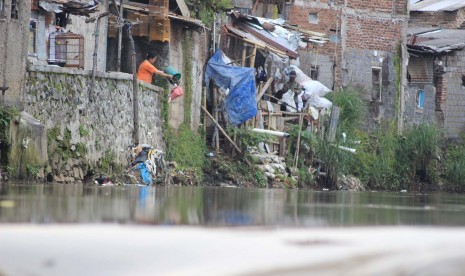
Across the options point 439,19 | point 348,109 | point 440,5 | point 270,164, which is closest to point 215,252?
point 270,164

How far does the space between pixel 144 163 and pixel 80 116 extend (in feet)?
7.43

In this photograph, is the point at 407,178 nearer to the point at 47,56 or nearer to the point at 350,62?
the point at 350,62

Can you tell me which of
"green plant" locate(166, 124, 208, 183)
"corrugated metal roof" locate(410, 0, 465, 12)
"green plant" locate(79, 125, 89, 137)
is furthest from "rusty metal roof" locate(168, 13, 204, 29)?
"corrugated metal roof" locate(410, 0, 465, 12)

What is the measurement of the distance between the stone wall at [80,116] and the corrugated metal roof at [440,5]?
24459 mm

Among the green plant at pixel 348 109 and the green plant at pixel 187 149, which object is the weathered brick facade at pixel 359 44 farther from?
the green plant at pixel 187 149

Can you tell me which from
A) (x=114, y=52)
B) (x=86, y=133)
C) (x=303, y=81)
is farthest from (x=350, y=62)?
(x=86, y=133)

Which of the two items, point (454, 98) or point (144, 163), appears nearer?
point (144, 163)

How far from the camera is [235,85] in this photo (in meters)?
33.8

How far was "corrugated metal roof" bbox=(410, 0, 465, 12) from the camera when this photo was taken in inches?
1957

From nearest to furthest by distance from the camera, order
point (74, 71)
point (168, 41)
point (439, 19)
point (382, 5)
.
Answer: point (74, 71) < point (168, 41) < point (382, 5) < point (439, 19)

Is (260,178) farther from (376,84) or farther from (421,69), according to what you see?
(421,69)

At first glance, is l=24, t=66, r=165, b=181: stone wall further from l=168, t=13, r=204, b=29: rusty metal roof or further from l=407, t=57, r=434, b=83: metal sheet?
l=407, t=57, r=434, b=83: metal sheet

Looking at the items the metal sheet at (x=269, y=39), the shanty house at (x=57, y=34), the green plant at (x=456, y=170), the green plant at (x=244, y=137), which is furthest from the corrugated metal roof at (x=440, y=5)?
the shanty house at (x=57, y=34)

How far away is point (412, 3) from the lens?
53.7m
